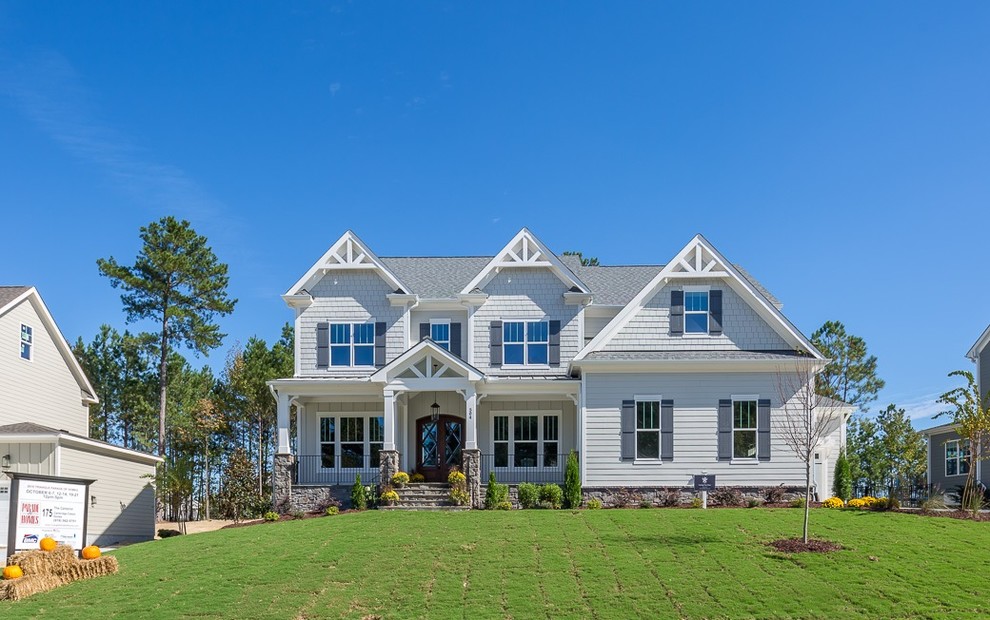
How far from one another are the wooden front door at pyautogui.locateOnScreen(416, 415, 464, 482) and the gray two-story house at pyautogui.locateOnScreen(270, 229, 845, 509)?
0.05 metres

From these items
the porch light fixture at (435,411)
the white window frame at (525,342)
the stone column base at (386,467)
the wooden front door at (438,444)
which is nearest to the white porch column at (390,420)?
the stone column base at (386,467)

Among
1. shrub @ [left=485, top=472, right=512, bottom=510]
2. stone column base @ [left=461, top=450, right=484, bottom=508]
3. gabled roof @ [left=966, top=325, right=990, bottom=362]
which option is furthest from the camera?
gabled roof @ [left=966, top=325, right=990, bottom=362]

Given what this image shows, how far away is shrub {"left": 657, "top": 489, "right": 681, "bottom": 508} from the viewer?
26062 mm

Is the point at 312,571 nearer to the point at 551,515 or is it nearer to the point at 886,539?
the point at 551,515

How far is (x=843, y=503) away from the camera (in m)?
25.2

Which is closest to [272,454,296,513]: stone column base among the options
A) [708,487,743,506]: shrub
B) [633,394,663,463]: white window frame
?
[633,394,663,463]: white window frame

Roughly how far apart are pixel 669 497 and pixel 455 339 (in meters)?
8.92

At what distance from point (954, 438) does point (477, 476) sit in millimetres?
19274

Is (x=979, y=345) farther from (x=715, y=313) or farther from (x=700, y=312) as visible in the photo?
(x=700, y=312)

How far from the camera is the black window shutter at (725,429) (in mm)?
26609

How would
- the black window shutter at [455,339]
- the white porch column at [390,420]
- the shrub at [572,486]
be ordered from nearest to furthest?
the shrub at [572,486], the white porch column at [390,420], the black window shutter at [455,339]

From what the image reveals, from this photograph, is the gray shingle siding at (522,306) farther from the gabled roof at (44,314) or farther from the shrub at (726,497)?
the gabled roof at (44,314)

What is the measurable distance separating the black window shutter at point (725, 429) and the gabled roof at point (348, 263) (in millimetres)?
10759

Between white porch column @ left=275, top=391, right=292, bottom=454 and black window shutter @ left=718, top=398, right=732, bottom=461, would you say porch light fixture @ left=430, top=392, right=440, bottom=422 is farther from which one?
black window shutter @ left=718, top=398, right=732, bottom=461
